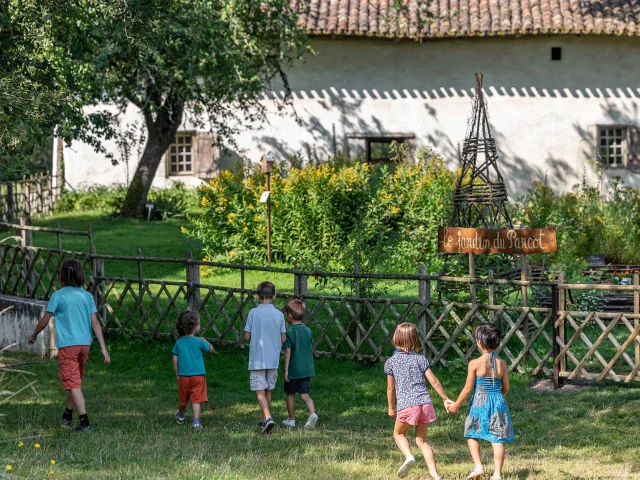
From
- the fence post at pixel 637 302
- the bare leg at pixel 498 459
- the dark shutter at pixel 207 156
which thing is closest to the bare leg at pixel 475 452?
the bare leg at pixel 498 459

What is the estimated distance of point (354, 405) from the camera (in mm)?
9172

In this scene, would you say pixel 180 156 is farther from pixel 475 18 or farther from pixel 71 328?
pixel 71 328

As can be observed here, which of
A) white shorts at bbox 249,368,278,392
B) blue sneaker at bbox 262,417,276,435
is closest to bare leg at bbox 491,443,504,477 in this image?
blue sneaker at bbox 262,417,276,435

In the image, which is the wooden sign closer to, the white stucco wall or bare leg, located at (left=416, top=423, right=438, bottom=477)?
bare leg, located at (left=416, top=423, right=438, bottom=477)

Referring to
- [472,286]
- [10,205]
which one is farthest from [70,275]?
[10,205]

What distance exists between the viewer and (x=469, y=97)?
72.7ft

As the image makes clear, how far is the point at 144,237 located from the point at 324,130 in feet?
18.6

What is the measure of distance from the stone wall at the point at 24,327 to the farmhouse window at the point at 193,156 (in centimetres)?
1150

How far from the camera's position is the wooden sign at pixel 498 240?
998 centimetres

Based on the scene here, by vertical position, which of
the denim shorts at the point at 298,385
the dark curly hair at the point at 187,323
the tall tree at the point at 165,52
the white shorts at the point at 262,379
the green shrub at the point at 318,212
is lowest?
the denim shorts at the point at 298,385

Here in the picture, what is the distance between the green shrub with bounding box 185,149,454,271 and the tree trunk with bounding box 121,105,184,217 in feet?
13.5

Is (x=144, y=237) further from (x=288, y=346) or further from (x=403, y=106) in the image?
(x=288, y=346)

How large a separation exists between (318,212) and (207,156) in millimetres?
8096

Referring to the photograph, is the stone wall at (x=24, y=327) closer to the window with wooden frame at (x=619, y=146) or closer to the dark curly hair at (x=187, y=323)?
the dark curly hair at (x=187, y=323)
